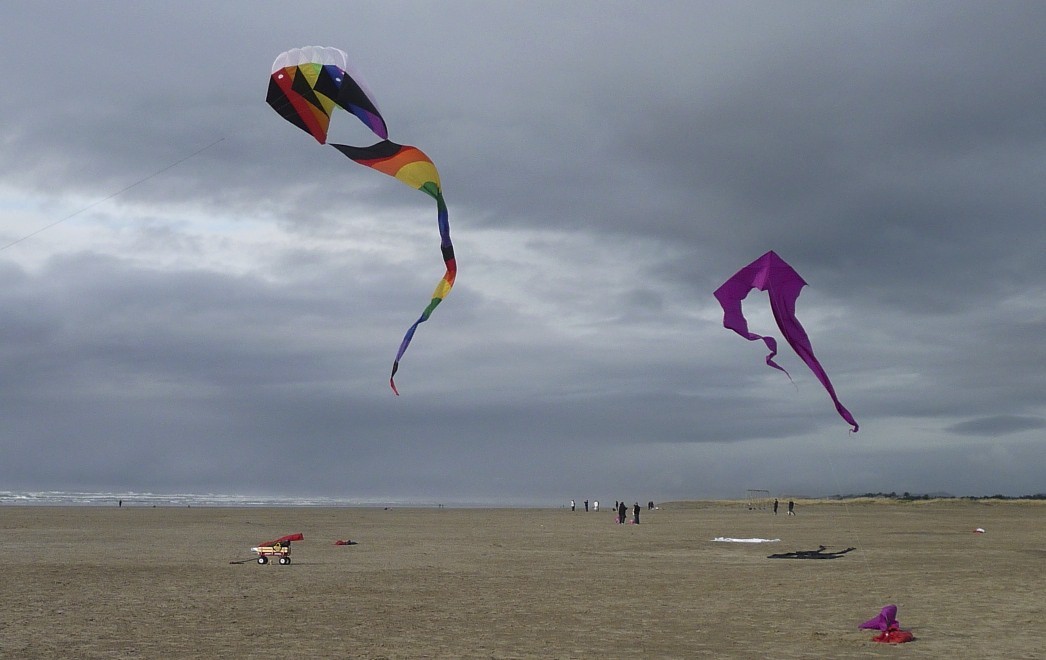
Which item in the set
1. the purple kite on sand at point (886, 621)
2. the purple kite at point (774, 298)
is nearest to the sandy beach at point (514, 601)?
the purple kite on sand at point (886, 621)

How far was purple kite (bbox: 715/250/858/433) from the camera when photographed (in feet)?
41.4

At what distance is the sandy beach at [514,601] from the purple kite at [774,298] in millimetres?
3784

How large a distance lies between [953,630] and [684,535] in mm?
23800

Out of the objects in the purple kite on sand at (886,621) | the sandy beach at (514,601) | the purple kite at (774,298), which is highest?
the purple kite at (774,298)

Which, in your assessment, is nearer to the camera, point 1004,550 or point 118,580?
point 118,580

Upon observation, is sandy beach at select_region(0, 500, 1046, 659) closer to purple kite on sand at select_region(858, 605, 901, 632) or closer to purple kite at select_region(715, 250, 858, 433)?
purple kite on sand at select_region(858, 605, 901, 632)

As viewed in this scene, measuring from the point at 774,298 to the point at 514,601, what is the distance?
6.99m

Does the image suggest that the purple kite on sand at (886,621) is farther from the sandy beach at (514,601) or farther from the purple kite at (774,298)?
the purple kite at (774,298)

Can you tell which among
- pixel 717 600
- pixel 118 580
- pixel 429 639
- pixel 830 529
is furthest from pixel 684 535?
pixel 429 639

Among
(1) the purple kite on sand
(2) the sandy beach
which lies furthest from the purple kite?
(2) the sandy beach

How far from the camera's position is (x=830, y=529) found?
40688mm

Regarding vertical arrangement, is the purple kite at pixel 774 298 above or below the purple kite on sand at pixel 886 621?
above

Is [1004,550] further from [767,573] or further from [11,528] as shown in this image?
[11,528]

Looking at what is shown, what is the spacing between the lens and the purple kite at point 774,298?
12617mm
